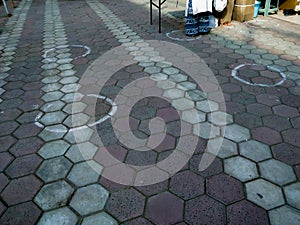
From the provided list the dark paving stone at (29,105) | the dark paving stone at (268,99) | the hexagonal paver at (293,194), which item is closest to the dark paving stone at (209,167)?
the hexagonal paver at (293,194)

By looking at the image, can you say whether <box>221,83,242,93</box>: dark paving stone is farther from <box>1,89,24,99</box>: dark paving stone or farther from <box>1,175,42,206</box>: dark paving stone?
<box>1,89,24,99</box>: dark paving stone

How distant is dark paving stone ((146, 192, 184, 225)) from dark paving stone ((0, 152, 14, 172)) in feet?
4.74

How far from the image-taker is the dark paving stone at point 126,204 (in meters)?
1.97

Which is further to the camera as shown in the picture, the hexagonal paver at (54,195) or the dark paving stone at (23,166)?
the dark paving stone at (23,166)

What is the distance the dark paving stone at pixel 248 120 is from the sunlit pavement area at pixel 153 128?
0.04ft

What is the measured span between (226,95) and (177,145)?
1236mm

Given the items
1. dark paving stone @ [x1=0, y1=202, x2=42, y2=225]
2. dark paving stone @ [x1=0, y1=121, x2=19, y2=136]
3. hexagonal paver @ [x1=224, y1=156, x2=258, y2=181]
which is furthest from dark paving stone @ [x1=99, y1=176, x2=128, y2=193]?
dark paving stone @ [x1=0, y1=121, x2=19, y2=136]

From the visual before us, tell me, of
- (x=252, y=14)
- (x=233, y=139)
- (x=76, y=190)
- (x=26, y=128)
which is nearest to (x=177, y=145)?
(x=233, y=139)

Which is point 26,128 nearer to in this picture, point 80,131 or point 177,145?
point 80,131

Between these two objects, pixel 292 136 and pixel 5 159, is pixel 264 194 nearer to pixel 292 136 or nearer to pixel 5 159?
pixel 292 136

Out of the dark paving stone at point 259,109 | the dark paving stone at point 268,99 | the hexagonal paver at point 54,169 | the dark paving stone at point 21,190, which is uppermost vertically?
the dark paving stone at point 268,99

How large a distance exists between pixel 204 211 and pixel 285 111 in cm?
180

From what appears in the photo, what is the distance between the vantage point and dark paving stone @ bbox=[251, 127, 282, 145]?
8.59ft

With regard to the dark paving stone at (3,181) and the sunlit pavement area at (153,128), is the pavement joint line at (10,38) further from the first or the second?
the dark paving stone at (3,181)
